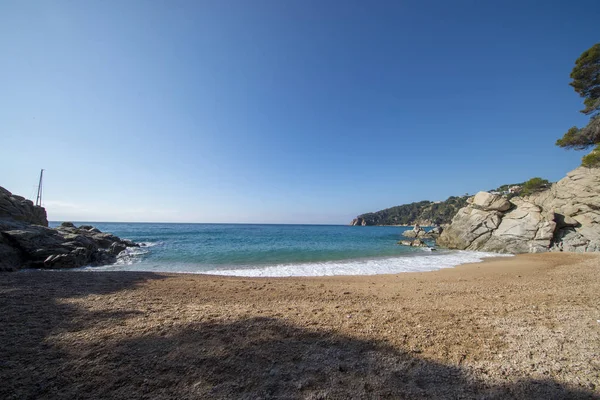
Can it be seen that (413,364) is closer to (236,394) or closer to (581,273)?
(236,394)

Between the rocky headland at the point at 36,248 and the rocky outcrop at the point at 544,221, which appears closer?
the rocky headland at the point at 36,248

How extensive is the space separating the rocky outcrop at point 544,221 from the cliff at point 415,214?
8715 centimetres

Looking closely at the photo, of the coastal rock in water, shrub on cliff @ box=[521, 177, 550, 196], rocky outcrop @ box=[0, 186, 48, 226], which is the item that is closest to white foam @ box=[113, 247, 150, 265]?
rocky outcrop @ box=[0, 186, 48, 226]

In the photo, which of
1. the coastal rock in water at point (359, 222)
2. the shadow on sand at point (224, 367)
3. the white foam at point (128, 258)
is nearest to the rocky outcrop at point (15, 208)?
the white foam at point (128, 258)

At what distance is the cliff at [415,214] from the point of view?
380 feet

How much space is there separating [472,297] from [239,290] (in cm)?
829

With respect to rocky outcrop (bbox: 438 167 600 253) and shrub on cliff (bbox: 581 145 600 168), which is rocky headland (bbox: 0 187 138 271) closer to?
rocky outcrop (bbox: 438 167 600 253)

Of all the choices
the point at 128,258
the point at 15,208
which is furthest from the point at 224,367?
the point at 15,208

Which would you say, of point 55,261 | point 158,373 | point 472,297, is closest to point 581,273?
point 472,297

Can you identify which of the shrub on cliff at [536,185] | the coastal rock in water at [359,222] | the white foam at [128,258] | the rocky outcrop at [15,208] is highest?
the shrub on cliff at [536,185]

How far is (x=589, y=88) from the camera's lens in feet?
61.5

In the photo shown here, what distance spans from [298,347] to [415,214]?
6221 inches

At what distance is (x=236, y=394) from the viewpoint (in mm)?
2732

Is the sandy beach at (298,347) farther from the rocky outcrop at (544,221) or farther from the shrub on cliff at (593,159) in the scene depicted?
the shrub on cliff at (593,159)
